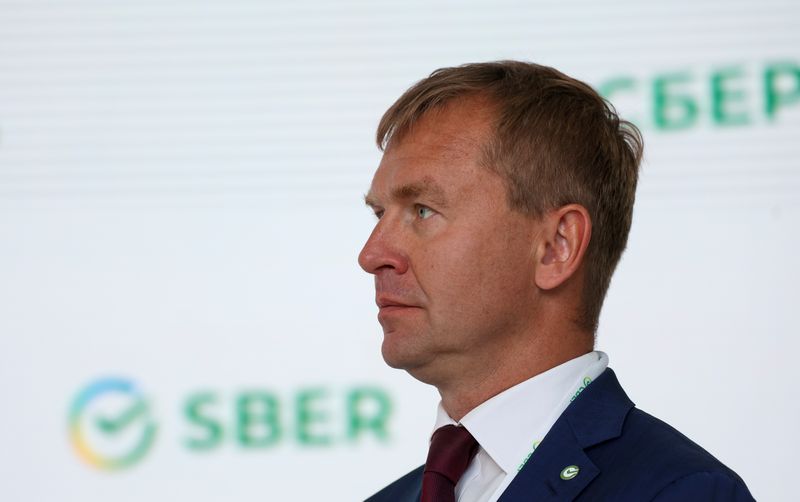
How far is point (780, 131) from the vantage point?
2.68m

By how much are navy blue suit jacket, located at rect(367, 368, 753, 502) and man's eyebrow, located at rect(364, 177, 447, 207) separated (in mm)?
342

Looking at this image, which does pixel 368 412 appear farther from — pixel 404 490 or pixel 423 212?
pixel 423 212

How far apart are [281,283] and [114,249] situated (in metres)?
0.46

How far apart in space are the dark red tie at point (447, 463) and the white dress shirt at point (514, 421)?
0.06ft

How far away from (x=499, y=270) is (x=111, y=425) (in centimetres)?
154

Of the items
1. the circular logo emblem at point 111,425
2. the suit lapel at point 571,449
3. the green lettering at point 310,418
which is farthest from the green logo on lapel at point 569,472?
the circular logo emblem at point 111,425

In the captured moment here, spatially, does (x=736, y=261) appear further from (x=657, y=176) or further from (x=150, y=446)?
(x=150, y=446)

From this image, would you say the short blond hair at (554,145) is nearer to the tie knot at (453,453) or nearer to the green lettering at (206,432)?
the tie knot at (453,453)

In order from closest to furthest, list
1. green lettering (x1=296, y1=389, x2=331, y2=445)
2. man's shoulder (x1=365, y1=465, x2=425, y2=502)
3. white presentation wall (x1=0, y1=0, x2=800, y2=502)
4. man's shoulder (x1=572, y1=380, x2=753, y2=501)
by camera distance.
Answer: man's shoulder (x1=572, y1=380, x2=753, y2=501) → man's shoulder (x1=365, y1=465, x2=425, y2=502) → white presentation wall (x1=0, y1=0, x2=800, y2=502) → green lettering (x1=296, y1=389, x2=331, y2=445)

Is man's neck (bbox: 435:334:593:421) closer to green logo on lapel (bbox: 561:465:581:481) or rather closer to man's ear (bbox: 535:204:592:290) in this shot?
man's ear (bbox: 535:204:592:290)

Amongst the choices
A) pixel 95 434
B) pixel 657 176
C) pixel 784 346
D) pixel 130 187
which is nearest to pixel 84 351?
→ pixel 95 434

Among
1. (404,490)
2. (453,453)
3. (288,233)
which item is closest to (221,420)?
(288,233)

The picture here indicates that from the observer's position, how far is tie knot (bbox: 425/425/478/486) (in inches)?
63.1

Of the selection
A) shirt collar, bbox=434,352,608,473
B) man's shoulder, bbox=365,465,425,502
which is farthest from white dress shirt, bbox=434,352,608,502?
man's shoulder, bbox=365,465,425,502
